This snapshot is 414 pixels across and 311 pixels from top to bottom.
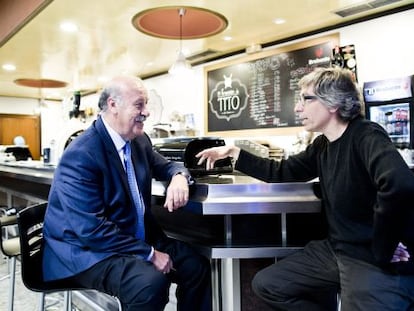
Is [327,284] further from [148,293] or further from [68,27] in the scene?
[68,27]

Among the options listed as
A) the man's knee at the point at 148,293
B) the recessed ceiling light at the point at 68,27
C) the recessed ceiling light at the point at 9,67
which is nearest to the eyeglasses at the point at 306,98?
the man's knee at the point at 148,293

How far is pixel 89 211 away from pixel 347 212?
99 cm

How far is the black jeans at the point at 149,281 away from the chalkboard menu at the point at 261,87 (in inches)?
152

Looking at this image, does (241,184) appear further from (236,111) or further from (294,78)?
(236,111)

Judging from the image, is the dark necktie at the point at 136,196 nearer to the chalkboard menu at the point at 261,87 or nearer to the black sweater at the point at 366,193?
the black sweater at the point at 366,193

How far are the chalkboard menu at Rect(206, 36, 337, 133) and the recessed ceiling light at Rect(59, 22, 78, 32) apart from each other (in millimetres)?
2456

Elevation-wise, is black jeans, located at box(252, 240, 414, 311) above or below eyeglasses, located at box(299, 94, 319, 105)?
below

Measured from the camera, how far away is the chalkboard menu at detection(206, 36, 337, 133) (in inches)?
205

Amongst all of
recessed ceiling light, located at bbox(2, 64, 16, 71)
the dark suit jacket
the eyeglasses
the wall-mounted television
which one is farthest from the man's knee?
recessed ceiling light, located at bbox(2, 64, 16, 71)

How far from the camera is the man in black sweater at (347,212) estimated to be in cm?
134

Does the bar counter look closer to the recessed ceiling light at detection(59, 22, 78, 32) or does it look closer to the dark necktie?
the dark necktie

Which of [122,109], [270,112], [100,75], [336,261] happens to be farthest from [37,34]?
[336,261]

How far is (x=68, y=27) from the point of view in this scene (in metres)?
4.67

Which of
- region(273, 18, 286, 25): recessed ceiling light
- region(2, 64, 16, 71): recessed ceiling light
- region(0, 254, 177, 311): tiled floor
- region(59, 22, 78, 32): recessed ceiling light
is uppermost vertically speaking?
region(2, 64, 16, 71): recessed ceiling light
